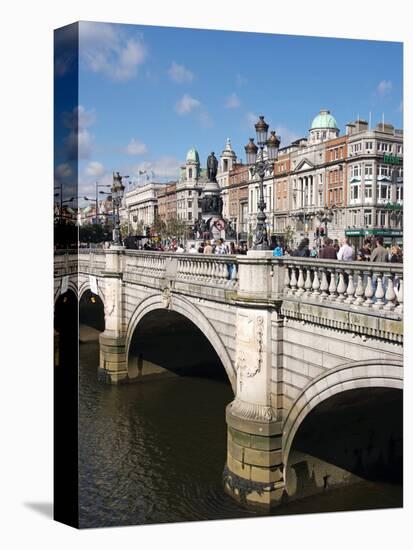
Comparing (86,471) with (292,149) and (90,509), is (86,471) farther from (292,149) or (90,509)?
(292,149)

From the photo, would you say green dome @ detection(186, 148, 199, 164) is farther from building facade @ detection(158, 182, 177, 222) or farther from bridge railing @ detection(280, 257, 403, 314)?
bridge railing @ detection(280, 257, 403, 314)

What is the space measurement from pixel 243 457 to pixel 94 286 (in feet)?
27.8

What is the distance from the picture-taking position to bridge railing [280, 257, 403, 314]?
779 cm

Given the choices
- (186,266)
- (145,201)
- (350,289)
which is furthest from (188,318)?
(145,201)

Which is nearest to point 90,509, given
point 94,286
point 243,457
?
point 243,457

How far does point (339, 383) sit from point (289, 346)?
1258mm

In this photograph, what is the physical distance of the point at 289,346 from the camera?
10062 mm

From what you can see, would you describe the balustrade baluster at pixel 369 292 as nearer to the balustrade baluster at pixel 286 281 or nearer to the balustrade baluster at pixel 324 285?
the balustrade baluster at pixel 324 285

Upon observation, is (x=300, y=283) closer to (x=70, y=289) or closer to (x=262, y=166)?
(x=262, y=166)

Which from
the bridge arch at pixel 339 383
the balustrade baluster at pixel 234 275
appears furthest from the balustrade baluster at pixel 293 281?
the balustrade baluster at pixel 234 275

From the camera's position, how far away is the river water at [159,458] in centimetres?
953

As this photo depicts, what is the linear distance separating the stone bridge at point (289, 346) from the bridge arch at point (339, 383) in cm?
2

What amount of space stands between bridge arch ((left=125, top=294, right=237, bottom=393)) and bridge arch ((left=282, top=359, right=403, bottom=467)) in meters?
1.67

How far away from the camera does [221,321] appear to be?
40.7 ft
